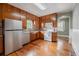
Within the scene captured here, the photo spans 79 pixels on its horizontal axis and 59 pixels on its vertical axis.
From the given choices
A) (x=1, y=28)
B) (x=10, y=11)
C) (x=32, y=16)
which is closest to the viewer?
(x=1, y=28)

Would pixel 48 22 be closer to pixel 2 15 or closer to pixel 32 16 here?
pixel 32 16

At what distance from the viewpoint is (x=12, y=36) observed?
2914 mm

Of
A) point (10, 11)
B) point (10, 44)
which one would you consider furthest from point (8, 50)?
point (10, 11)

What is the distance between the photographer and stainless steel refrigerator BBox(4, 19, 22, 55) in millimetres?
2702

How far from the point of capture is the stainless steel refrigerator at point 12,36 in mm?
2702

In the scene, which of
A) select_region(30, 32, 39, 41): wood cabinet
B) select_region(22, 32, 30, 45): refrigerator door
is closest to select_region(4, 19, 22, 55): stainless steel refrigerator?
select_region(22, 32, 30, 45): refrigerator door

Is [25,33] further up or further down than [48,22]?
further down

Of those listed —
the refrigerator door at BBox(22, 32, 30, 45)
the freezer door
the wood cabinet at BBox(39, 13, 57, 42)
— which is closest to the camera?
the freezer door

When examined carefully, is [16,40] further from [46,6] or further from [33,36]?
[46,6]

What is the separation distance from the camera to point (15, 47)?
3.11 meters

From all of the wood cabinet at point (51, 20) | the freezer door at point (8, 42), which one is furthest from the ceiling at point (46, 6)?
the freezer door at point (8, 42)

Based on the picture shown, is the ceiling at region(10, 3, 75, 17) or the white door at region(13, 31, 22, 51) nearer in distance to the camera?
the ceiling at region(10, 3, 75, 17)

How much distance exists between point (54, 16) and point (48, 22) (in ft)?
1.63

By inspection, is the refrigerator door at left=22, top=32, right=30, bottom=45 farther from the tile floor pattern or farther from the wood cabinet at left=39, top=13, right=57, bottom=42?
the wood cabinet at left=39, top=13, right=57, bottom=42
